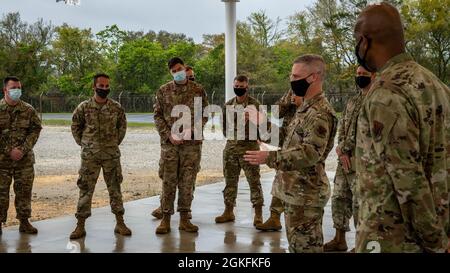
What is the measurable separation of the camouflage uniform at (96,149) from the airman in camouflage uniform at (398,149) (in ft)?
12.2

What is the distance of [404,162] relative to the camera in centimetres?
176

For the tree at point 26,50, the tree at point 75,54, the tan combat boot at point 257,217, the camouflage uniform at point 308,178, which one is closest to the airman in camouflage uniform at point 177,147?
the tan combat boot at point 257,217

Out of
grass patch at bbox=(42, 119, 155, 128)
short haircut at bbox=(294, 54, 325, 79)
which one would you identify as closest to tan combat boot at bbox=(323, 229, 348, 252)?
short haircut at bbox=(294, 54, 325, 79)

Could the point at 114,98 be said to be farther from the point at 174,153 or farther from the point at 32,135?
the point at 174,153

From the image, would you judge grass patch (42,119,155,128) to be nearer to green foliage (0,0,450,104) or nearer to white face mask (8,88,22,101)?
green foliage (0,0,450,104)

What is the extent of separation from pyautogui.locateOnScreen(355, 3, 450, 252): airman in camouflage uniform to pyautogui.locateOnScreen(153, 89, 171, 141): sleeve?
3.64 meters

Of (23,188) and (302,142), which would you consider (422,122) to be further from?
(23,188)

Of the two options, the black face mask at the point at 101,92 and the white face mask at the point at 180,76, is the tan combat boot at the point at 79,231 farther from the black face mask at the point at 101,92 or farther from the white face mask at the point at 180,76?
the white face mask at the point at 180,76

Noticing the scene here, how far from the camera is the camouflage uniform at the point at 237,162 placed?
5895mm

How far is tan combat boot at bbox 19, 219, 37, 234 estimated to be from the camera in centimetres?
538

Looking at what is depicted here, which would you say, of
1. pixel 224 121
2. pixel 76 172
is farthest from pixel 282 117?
pixel 76 172

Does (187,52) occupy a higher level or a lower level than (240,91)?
higher

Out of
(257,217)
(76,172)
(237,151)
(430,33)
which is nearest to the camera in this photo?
(257,217)

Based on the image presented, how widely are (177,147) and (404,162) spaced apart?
153 inches
